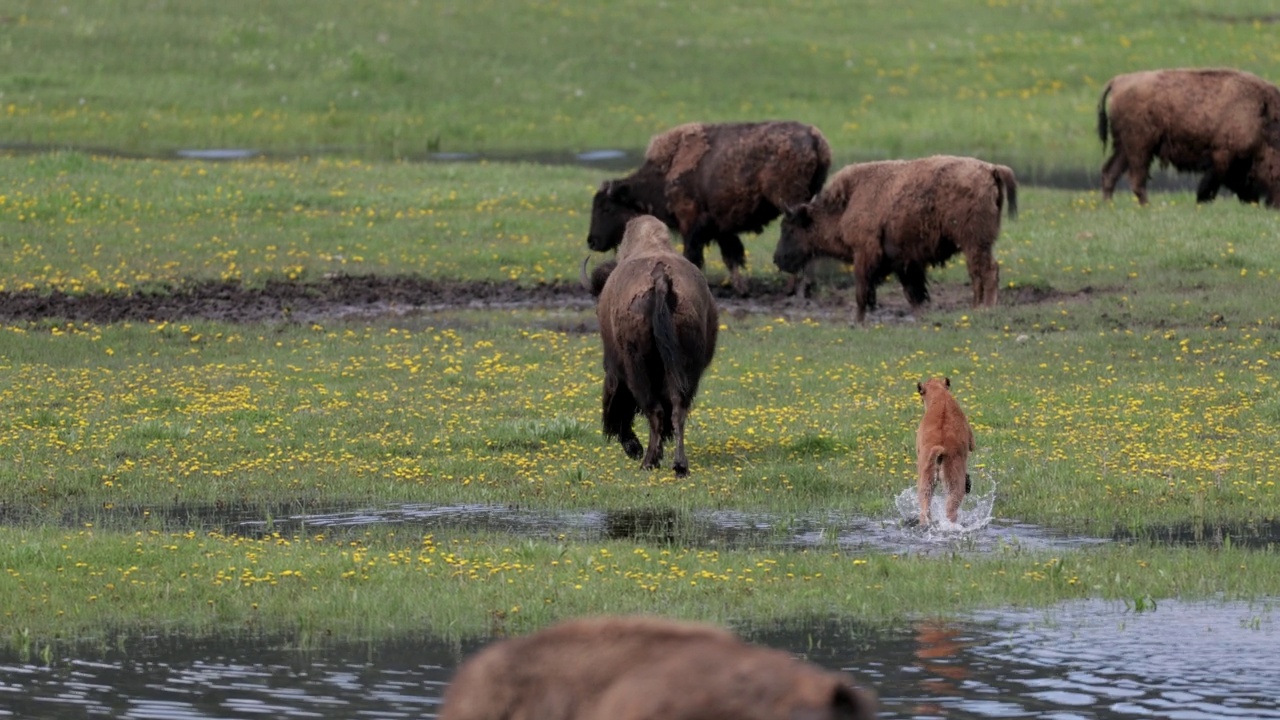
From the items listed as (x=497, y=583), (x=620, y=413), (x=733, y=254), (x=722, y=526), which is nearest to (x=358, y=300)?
(x=733, y=254)

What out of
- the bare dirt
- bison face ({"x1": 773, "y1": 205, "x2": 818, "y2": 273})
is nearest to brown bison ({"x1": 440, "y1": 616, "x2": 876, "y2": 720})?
the bare dirt

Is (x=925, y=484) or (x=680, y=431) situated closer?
(x=925, y=484)

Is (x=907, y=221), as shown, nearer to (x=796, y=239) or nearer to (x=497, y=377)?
(x=796, y=239)

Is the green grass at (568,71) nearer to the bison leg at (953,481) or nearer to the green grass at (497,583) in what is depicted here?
the bison leg at (953,481)

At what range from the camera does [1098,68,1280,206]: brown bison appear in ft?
82.4

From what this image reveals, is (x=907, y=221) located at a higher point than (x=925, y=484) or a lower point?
higher

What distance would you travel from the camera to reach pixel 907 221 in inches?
810

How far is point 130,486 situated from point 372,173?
16760mm

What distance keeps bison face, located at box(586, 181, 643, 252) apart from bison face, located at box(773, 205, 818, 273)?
7.10 ft

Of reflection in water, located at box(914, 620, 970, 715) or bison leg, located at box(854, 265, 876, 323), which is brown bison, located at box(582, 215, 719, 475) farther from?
bison leg, located at box(854, 265, 876, 323)

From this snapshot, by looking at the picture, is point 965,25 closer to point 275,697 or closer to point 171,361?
point 171,361

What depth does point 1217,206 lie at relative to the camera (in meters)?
25.0

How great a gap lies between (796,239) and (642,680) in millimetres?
17147

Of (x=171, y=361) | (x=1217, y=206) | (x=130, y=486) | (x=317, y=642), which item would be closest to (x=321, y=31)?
(x=1217, y=206)
